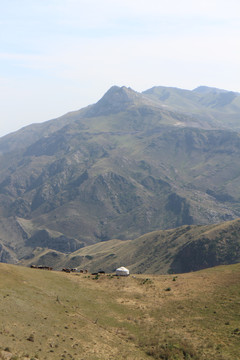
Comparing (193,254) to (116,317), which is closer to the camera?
(116,317)

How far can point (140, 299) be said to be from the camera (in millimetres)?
59250

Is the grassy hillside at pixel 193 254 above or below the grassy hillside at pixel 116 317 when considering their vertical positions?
below

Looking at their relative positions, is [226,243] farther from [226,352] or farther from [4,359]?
[4,359]

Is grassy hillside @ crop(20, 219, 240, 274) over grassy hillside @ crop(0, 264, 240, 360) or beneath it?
beneath

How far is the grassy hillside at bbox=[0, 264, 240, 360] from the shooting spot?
40.6 m

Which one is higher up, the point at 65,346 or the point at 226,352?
the point at 65,346

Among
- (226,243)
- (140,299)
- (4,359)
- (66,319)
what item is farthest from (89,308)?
(226,243)

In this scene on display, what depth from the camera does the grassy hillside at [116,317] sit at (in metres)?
40.6

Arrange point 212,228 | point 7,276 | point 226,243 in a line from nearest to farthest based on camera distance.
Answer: point 7,276 → point 226,243 → point 212,228

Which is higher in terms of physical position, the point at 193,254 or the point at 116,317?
the point at 116,317

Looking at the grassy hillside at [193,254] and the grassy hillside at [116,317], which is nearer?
the grassy hillside at [116,317]

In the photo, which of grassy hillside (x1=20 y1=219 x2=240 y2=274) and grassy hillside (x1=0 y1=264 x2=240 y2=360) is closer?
grassy hillside (x1=0 y1=264 x2=240 y2=360)

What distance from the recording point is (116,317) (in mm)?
51594

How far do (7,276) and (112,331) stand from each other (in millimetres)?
20160
